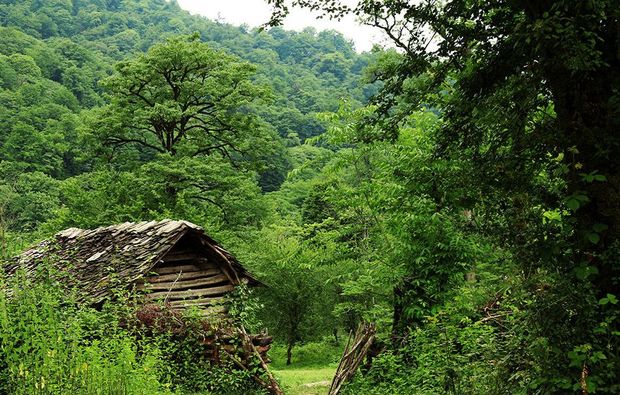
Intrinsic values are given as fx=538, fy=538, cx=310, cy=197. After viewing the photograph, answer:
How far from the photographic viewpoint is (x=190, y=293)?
12695mm

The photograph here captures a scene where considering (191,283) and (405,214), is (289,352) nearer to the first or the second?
(191,283)

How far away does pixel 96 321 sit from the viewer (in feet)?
27.1

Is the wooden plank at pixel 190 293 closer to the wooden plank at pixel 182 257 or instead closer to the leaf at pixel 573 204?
the wooden plank at pixel 182 257

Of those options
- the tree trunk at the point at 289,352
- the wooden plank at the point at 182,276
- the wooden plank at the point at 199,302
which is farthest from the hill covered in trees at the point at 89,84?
the tree trunk at the point at 289,352

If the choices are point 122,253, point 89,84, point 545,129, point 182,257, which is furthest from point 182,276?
point 89,84

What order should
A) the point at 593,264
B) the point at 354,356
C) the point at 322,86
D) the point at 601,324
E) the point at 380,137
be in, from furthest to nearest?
the point at 322,86
the point at 354,356
the point at 380,137
the point at 593,264
the point at 601,324

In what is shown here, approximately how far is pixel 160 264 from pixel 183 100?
14.0m

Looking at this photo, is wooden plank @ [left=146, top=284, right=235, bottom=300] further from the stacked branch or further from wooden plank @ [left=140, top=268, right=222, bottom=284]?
the stacked branch

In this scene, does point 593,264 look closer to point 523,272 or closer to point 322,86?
point 523,272

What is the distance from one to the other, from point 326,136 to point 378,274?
3.25m

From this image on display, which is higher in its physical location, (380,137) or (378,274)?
(380,137)

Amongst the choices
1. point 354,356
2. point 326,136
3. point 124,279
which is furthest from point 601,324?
point 124,279

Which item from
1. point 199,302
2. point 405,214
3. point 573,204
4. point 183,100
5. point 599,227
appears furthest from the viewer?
point 183,100

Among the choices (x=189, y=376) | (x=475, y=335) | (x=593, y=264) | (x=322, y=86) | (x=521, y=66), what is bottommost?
(x=189, y=376)
